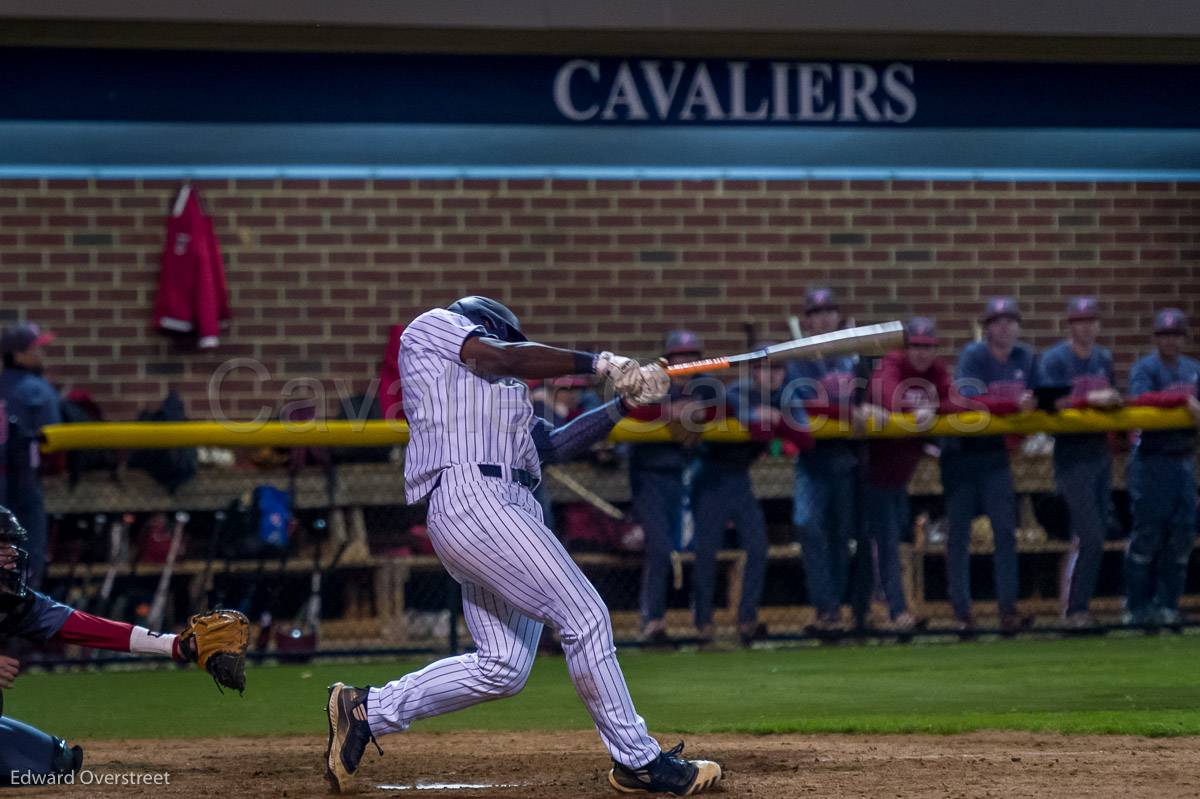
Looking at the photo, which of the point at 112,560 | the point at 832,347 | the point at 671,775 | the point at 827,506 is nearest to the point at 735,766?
the point at 671,775

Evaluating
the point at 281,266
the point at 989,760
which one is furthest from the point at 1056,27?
the point at 281,266

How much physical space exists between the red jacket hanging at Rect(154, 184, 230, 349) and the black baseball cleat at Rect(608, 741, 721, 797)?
6.93m

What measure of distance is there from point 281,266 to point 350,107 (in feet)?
11.4

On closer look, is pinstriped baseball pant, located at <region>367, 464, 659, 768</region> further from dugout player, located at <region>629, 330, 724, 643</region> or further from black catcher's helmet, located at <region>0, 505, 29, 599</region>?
dugout player, located at <region>629, 330, 724, 643</region>

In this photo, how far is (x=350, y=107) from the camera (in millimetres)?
7832

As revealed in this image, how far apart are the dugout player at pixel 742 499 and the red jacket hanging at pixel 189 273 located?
3.96 metres

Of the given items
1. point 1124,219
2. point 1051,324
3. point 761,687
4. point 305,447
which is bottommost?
point 761,687

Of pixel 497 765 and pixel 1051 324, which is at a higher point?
pixel 1051 324

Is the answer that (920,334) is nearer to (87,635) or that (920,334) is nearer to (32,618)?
(87,635)

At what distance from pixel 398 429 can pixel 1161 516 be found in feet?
14.4

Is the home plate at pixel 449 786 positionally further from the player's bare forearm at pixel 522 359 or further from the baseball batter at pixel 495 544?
the player's bare forearm at pixel 522 359

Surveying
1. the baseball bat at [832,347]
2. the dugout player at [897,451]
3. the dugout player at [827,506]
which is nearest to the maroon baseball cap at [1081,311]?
the dugout player at [897,451]

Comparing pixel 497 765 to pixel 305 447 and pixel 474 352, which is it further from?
pixel 305 447

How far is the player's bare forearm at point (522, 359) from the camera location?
4.41m
